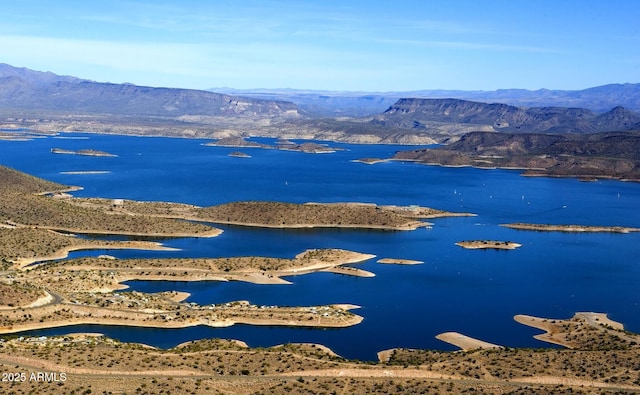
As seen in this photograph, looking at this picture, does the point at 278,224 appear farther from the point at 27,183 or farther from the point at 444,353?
the point at 444,353

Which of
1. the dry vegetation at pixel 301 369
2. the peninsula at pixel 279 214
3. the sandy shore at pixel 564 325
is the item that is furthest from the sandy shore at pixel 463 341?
the peninsula at pixel 279 214

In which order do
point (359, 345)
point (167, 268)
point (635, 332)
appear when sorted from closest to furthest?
Answer: point (359, 345) < point (635, 332) < point (167, 268)

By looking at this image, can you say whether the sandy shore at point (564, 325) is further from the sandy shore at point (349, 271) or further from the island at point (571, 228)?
the island at point (571, 228)

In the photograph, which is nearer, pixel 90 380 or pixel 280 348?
pixel 90 380

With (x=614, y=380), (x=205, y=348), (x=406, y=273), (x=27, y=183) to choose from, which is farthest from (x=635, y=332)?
(x=27, y=183)

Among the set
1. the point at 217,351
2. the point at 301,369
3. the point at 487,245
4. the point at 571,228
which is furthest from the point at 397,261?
the point at 301,369

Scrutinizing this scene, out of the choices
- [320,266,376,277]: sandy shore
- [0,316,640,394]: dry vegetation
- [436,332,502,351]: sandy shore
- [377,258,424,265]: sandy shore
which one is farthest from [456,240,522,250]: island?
[0,316,640,394]: dry vegetation

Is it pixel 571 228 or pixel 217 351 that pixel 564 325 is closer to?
pixel 217 351

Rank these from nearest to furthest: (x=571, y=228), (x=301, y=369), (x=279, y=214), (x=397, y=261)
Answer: (x=301, y=369)
(x=397, y=261)
(x=279, y=214)
(x=571, y=228)
